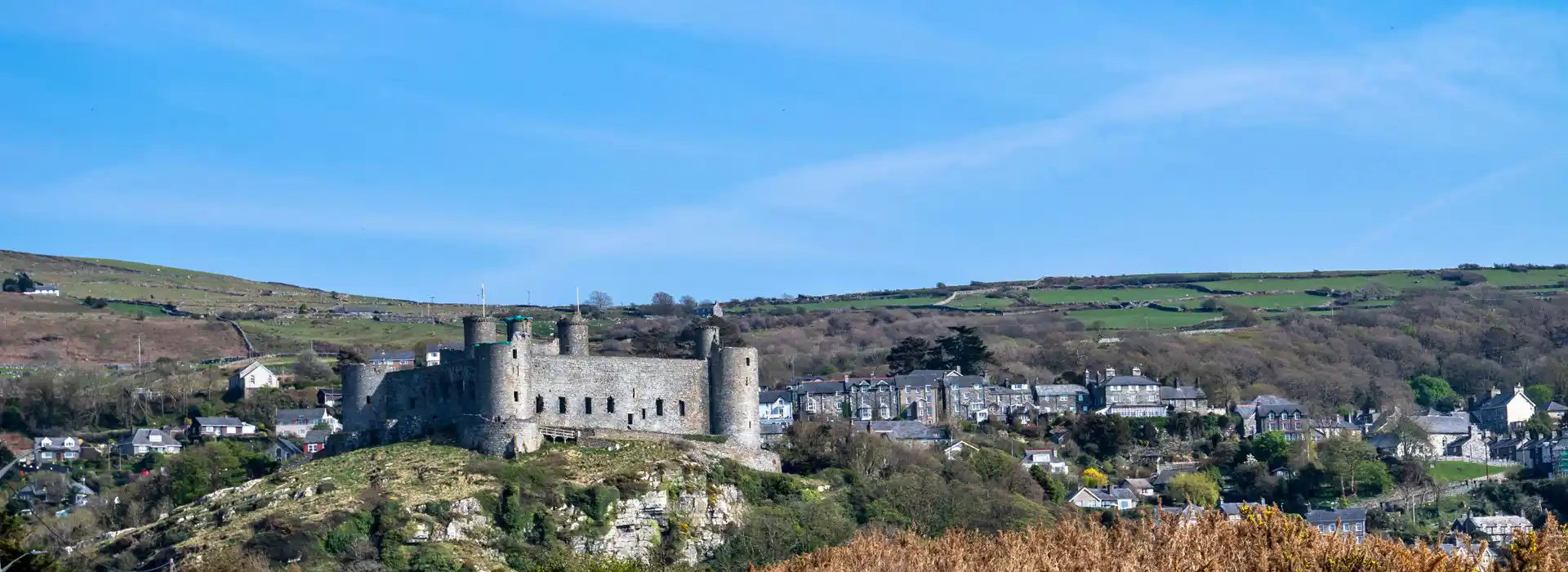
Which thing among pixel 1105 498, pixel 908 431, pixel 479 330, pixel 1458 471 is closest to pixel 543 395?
pixel 479 330

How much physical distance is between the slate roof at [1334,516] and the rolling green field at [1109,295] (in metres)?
72.8

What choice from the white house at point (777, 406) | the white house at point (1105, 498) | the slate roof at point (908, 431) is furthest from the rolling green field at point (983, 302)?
the white house at point (1105, 498)

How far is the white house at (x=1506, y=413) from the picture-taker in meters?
99.4

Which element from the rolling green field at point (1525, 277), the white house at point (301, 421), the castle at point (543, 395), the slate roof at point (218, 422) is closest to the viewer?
the castle at point (543, 395)

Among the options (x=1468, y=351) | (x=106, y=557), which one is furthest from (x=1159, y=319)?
(x=106, y=557)

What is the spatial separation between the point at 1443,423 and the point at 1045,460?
90.1ft

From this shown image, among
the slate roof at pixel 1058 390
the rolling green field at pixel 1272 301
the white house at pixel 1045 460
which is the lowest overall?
the white house at pixel 1045 460

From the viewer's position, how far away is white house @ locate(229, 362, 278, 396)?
9531cm

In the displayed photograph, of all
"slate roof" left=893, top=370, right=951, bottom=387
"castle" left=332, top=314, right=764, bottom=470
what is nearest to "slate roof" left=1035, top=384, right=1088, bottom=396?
"slate roof" left=893, top=370, right=951, bottom=387

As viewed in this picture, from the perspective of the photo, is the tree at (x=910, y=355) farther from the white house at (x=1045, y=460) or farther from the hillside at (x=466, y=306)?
the white house at (x=1045, y=460)

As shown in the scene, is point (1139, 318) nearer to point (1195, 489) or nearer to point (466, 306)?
point (466, 306)

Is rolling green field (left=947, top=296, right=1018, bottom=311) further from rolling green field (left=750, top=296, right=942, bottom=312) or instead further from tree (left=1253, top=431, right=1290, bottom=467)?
tree (left=1253, top=431, right=1290, bottom=467)

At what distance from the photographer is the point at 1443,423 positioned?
97062 millimetres

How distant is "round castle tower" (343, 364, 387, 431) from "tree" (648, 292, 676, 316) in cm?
7401
